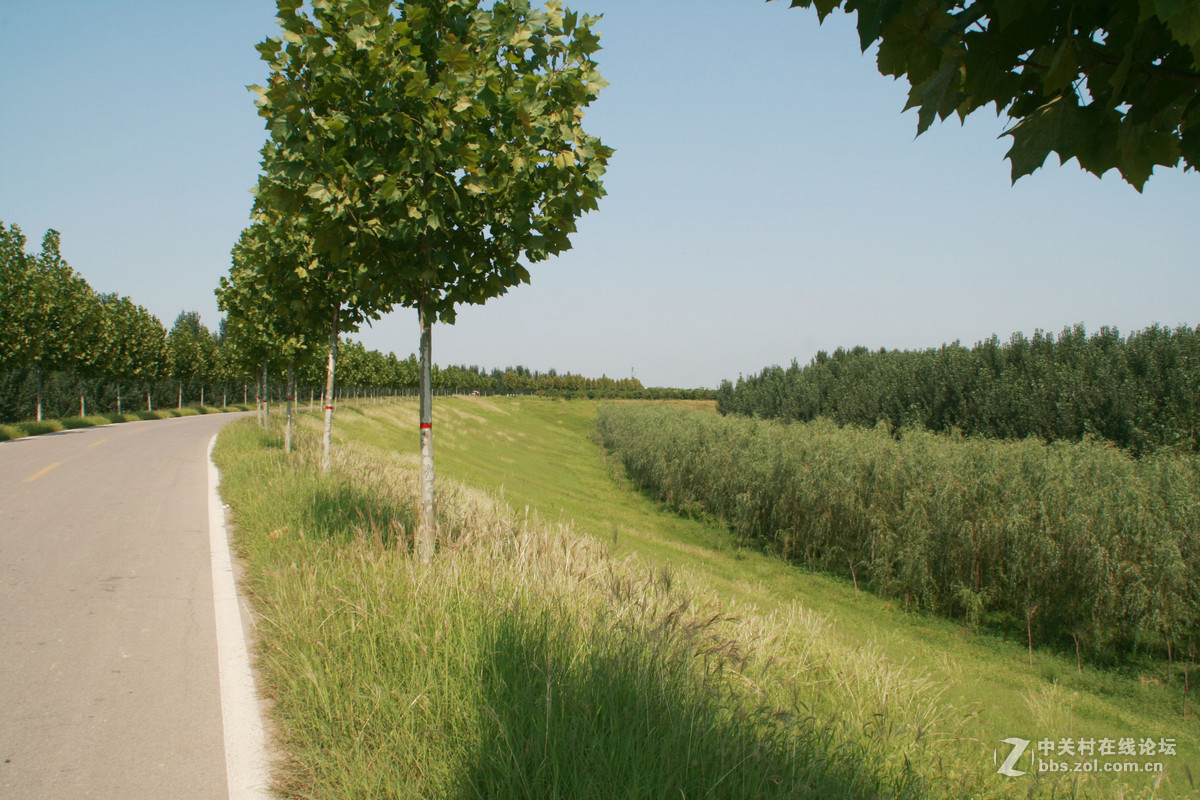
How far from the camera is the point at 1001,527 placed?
41.6 ft

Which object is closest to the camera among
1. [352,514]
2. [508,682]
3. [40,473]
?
[508,682]

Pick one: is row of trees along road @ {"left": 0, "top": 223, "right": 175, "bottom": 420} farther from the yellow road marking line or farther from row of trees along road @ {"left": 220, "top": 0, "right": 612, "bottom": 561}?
row of trees along road @ {"left": 220, "top": 0, "right": 612, "bottom": 561}

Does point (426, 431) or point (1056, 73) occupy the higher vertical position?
point (1056, 73)

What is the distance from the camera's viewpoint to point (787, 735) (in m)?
3.34

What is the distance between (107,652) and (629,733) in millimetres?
4287

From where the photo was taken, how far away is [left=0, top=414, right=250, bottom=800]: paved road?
126 inches

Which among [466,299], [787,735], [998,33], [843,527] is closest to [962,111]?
[998,33]

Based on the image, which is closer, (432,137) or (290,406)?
(432,137)

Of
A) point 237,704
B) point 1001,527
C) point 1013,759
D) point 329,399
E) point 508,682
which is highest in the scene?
point 329,399

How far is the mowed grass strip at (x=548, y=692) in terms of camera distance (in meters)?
2.74

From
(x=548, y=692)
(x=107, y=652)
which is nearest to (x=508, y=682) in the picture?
(x=548, y=692)

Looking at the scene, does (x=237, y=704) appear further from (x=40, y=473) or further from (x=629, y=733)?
(x=40, y=473)

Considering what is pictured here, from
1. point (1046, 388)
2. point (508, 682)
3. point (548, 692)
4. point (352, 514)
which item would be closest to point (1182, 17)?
point (548, 692)

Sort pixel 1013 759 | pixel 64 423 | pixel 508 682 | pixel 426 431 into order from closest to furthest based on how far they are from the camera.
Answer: pixel 508 682, pixel 1013 759, pixel 426 431, pixel 64 423
